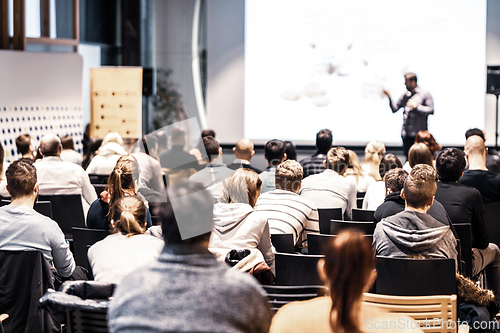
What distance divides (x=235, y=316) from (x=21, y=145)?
4430 mm

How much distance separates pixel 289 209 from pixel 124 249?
1.48m

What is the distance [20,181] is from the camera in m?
2.80

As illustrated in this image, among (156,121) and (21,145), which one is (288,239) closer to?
(21,145)

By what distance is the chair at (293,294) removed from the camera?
6.67ft

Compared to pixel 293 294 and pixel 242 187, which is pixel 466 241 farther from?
pixel 293 294

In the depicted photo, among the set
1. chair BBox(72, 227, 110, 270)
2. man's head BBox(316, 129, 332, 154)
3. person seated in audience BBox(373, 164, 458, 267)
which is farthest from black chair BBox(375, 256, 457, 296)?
man's head BBox(316, 129, 332, 154)

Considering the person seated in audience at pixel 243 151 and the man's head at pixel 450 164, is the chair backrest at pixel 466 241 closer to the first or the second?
the man's head at pixel 450 164

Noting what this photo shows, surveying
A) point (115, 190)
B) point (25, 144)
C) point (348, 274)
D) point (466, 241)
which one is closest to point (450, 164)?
point (466, 241)

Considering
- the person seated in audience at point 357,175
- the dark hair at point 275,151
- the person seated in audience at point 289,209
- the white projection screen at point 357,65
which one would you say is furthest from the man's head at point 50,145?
the white projection screen at point 357,65

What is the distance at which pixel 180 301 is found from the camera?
136 centimetres

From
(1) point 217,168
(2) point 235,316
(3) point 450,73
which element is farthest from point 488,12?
(2) point 235,316

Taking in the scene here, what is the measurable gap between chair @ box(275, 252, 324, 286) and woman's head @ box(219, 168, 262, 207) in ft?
2.68

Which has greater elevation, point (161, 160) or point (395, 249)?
point (161, 160)

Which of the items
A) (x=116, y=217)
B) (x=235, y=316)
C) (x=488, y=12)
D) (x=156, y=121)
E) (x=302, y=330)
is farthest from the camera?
(x=156, y=121)
